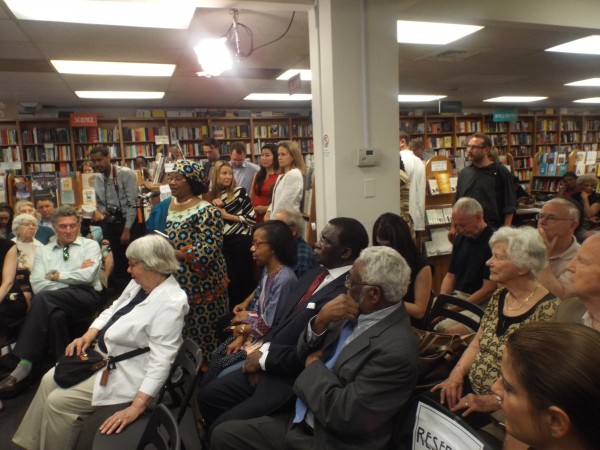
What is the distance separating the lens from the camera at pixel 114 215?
200 inches

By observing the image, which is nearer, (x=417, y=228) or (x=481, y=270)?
(x=481, y=270)

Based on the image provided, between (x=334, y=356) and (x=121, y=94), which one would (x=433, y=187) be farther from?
(x=121, y=94)

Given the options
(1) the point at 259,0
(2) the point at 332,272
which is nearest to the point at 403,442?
(2) the point at 332,272

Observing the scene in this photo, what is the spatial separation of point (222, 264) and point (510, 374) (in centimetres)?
216

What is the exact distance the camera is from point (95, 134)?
8.59 metres

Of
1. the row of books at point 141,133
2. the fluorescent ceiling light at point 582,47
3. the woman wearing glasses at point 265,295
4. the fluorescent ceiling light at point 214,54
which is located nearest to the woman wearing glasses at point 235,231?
the fluorescent ceiling light at point 214,54

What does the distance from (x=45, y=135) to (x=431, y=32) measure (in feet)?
23.3

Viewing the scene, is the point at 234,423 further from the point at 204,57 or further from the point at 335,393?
the point at 204,57

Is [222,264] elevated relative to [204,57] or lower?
lower

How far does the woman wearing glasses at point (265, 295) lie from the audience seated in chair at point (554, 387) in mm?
1529

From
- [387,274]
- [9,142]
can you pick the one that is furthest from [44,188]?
[387,274]

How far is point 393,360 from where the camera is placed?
1482 mm

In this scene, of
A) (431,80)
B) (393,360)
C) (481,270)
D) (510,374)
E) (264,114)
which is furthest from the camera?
(264,114)

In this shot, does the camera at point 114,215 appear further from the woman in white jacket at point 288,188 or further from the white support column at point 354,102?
the white support column at point 354,102
